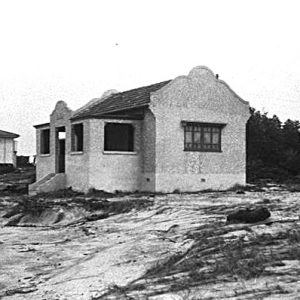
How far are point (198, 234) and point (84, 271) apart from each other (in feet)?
12.7

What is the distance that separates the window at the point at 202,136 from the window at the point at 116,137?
10.4ft

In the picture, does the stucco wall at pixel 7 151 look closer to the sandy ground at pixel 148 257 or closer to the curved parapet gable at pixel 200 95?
the curved parapet gable at pixel 200 95

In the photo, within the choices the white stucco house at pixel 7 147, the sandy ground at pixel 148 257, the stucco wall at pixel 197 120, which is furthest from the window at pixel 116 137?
the white stucco house at pixel 7 147

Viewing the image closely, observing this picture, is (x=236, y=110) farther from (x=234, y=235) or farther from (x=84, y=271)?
(x=84, y=271)

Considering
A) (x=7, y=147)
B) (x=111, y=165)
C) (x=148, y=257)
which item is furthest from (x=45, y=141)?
(x=148, y=257)

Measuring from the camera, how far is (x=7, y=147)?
60719 mm

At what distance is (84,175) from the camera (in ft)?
108

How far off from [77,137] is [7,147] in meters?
26.8

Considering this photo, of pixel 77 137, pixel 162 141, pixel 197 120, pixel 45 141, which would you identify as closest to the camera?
pixel 162 141

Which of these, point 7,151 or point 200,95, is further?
point 7,151

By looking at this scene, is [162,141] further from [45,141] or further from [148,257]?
[148,257]

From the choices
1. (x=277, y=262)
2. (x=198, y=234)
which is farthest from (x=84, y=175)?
(x=277, y=262)

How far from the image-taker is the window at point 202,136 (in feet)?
111

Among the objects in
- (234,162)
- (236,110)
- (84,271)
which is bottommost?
(84,271)
